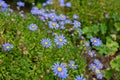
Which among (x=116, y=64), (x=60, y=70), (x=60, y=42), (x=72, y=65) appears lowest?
(x=116, y=64)

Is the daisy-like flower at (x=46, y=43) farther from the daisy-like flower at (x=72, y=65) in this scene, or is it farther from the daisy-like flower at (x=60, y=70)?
the daisy-like flower at (x=72, y=65)

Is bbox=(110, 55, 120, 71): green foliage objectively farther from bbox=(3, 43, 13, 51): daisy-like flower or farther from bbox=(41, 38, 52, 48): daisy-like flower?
bbox=(3, 43, 13, 51): daisy-like flower

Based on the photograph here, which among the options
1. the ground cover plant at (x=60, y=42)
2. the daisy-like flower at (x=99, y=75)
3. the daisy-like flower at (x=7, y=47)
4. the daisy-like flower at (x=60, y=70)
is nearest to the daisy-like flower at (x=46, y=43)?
the ground cover plant at (x=60, y=42)

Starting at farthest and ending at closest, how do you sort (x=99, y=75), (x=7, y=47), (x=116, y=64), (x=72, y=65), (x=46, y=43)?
(x=116, y=64) → (x=99, y=75) → (x=72, y=65) → (x=46, y=43) → (x=7, y=47)

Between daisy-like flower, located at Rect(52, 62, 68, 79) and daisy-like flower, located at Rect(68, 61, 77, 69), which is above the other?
daisy-like flower, located at Rect(52, 62, 68, 79)

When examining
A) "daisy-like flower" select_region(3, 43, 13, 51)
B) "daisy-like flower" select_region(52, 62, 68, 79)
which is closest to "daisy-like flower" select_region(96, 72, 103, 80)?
"daisy-like flower" select_region(52, 62, 68, 79)

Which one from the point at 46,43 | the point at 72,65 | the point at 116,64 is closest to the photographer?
the point at 46,43

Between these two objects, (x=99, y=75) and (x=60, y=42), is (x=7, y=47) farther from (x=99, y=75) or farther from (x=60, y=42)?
(x=99, y=75)

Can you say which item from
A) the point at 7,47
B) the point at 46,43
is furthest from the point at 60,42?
the point at 7,47

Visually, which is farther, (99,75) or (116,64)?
(116,64)

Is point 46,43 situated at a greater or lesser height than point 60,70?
greater
